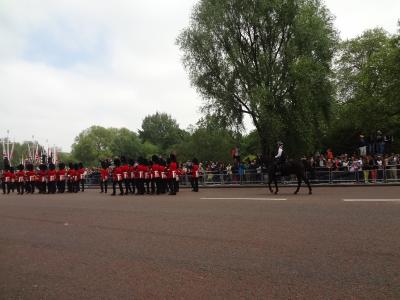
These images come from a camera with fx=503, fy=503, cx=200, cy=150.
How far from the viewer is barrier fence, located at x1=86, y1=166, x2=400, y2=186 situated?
24.1 m

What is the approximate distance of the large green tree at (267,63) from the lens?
31.4 meters

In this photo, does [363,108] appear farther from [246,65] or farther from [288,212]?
[288,212]

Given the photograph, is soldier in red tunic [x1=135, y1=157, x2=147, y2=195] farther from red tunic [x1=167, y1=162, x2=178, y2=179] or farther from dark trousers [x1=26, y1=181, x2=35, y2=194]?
dark trousers [x1=26, y1=181, x2=35, y2=194]

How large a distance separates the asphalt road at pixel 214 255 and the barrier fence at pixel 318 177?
37.6ft

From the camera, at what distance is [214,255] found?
26.1 feet

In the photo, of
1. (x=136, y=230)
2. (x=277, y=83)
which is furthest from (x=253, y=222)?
(x=277, y=83)

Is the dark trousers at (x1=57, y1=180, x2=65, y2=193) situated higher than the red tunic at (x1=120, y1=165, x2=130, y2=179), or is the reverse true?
the red tunic at (x1=120, y1=165, x2=130, y2=179)

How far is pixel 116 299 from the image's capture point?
19.4ft

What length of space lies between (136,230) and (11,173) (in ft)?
86.2

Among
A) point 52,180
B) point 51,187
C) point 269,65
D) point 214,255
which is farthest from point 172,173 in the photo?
point 214,255

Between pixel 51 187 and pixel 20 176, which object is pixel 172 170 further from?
pixel 20 176

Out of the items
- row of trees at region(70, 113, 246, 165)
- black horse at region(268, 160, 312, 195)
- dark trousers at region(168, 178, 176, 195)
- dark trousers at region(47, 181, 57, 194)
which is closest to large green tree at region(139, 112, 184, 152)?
row of trees at region(70, 113, 246, 165)

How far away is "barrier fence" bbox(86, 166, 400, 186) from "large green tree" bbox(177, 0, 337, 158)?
361 cm

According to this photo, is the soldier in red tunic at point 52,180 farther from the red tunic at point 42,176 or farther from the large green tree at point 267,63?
the large green tree at point 267,63
